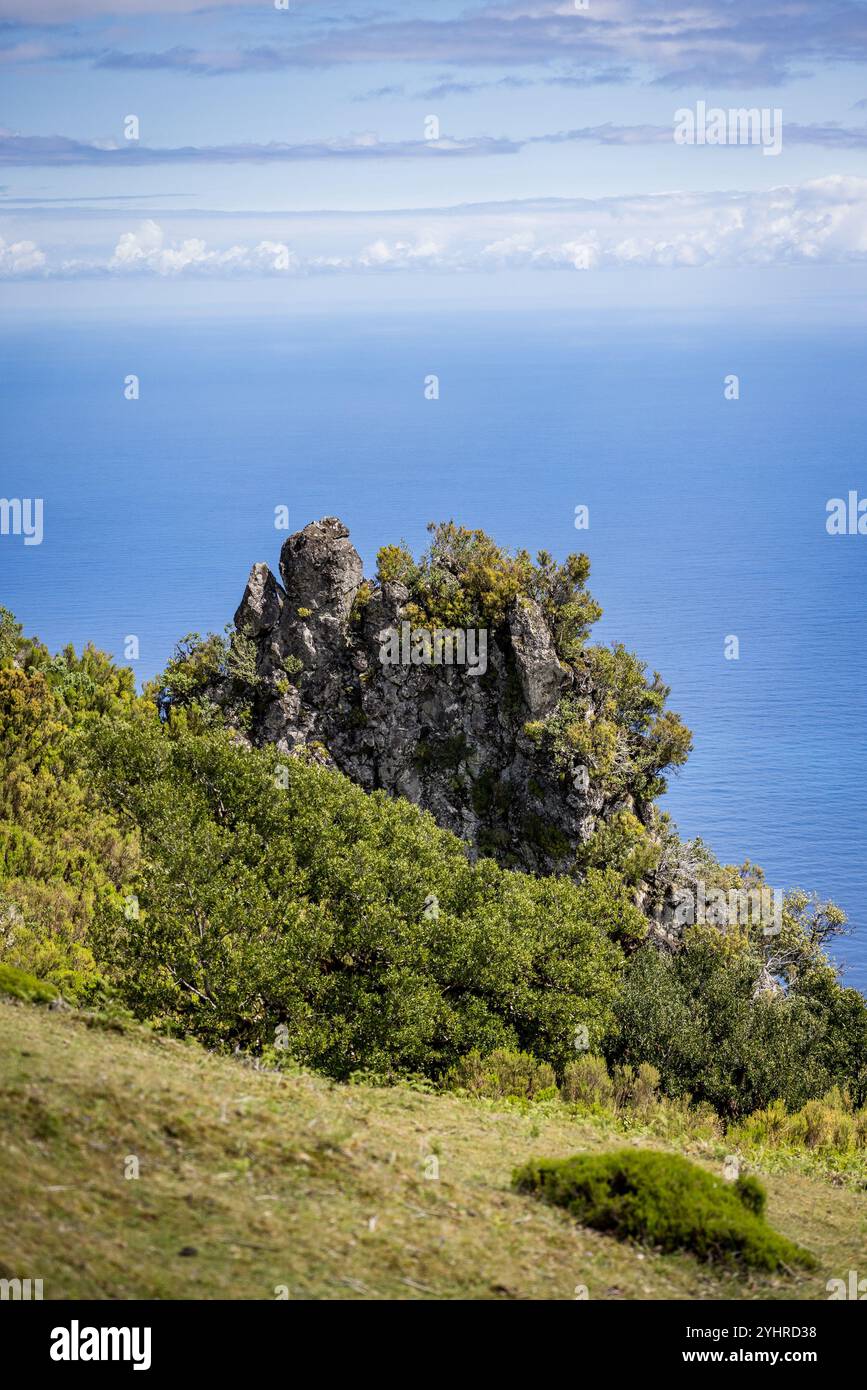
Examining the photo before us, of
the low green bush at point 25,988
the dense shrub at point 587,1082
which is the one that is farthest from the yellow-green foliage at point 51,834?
the dense shrub at point 587,1082

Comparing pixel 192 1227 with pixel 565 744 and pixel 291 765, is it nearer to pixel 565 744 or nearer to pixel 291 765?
pixel 291 765

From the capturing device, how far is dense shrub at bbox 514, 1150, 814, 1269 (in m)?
13.2

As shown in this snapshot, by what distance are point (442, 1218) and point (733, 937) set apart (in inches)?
966

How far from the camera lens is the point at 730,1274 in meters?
12.9

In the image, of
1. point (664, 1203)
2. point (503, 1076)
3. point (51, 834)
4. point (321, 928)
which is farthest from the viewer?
point (51, 834)

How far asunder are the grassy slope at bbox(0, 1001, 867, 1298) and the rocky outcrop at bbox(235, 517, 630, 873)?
2239cm

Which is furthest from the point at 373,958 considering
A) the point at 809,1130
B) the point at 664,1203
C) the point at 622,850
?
the point at 622,850

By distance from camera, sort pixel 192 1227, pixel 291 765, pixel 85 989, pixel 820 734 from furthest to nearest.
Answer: pixel 820 734, pixel 291 765, pixel 85 989, pixel 192 1227

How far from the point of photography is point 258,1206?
39.3ft

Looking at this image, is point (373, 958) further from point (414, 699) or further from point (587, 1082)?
point (414, 699)

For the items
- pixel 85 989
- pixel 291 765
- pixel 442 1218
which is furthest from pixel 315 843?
pixel 442 1218

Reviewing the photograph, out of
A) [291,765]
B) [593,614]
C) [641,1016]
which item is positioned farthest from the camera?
[593,614]

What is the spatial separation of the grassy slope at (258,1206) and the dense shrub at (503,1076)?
588 cm

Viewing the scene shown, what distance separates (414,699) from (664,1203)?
88.7 feet
